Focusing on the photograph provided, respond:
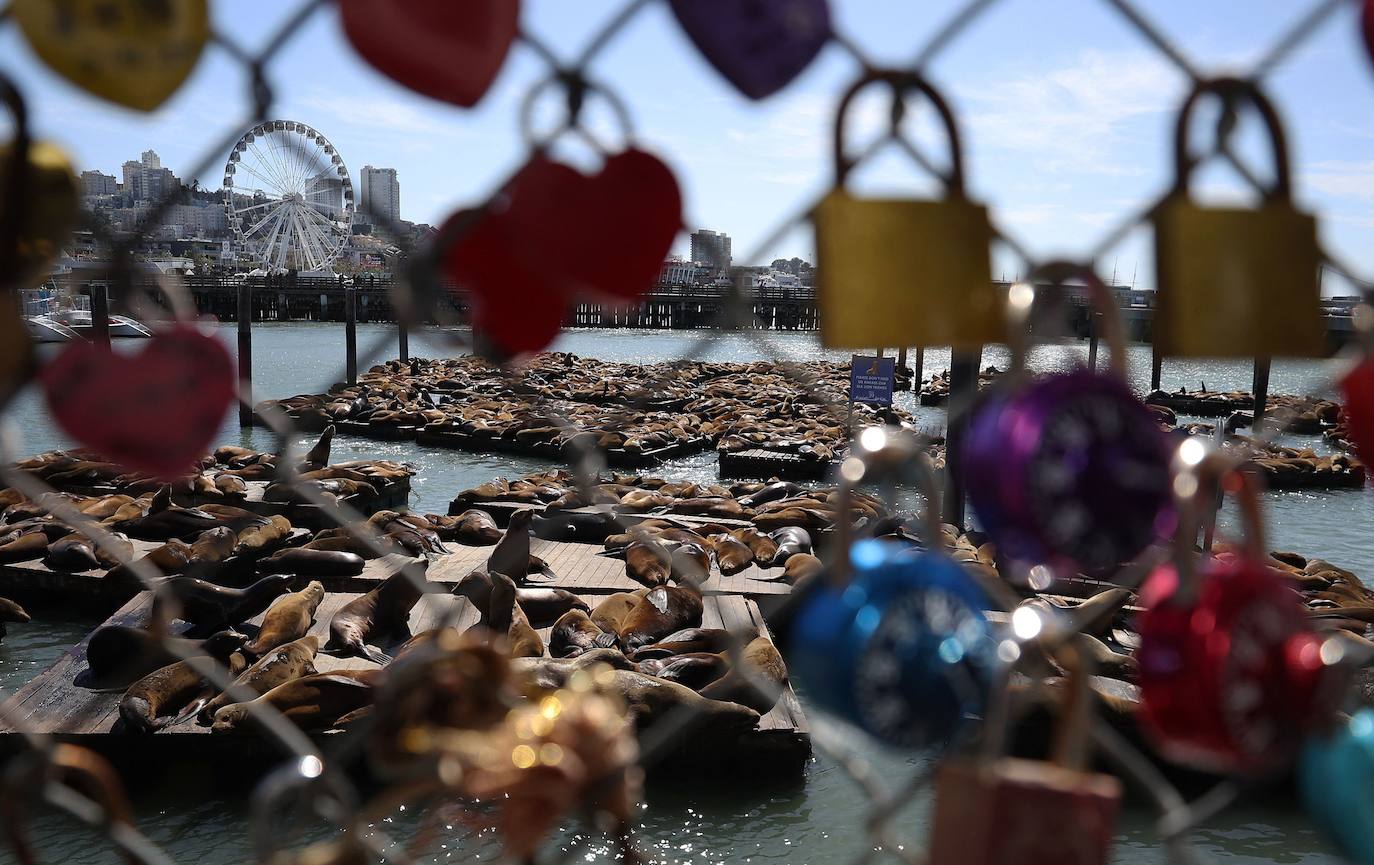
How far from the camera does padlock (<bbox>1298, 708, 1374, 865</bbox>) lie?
2.69 ft

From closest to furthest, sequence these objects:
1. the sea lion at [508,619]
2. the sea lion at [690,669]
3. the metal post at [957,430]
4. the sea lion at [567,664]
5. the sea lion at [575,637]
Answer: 1. the metal post at [957,430]
2. the sea lion at [567,664]
3. the sea lion at [690,669]
4. the sea lion at [508,619]
5. the sea lion at [575,637]

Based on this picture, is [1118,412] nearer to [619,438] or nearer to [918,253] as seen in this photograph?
[918,253]

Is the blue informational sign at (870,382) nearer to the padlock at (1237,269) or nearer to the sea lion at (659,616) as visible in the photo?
the sea lion at (659,616)

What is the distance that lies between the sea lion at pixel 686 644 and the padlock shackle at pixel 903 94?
659 centimetres

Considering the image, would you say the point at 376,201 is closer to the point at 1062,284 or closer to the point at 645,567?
the point at 1062,284

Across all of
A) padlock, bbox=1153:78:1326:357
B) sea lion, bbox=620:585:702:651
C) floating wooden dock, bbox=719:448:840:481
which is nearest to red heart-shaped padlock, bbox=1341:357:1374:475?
padlock, bbox=1153:78:1326:357

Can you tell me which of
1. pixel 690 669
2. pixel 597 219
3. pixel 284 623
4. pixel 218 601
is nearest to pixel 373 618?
pixel 284 623

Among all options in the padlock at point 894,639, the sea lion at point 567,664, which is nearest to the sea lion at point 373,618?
the sea lion at point 567,664

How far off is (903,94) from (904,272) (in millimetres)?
172

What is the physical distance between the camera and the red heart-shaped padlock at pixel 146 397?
2.56 ft

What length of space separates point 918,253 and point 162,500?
1259 cm

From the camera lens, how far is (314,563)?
9742 millimetres

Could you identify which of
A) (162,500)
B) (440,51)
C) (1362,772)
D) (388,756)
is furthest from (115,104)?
(162,500)

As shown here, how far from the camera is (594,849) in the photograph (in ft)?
19.3
